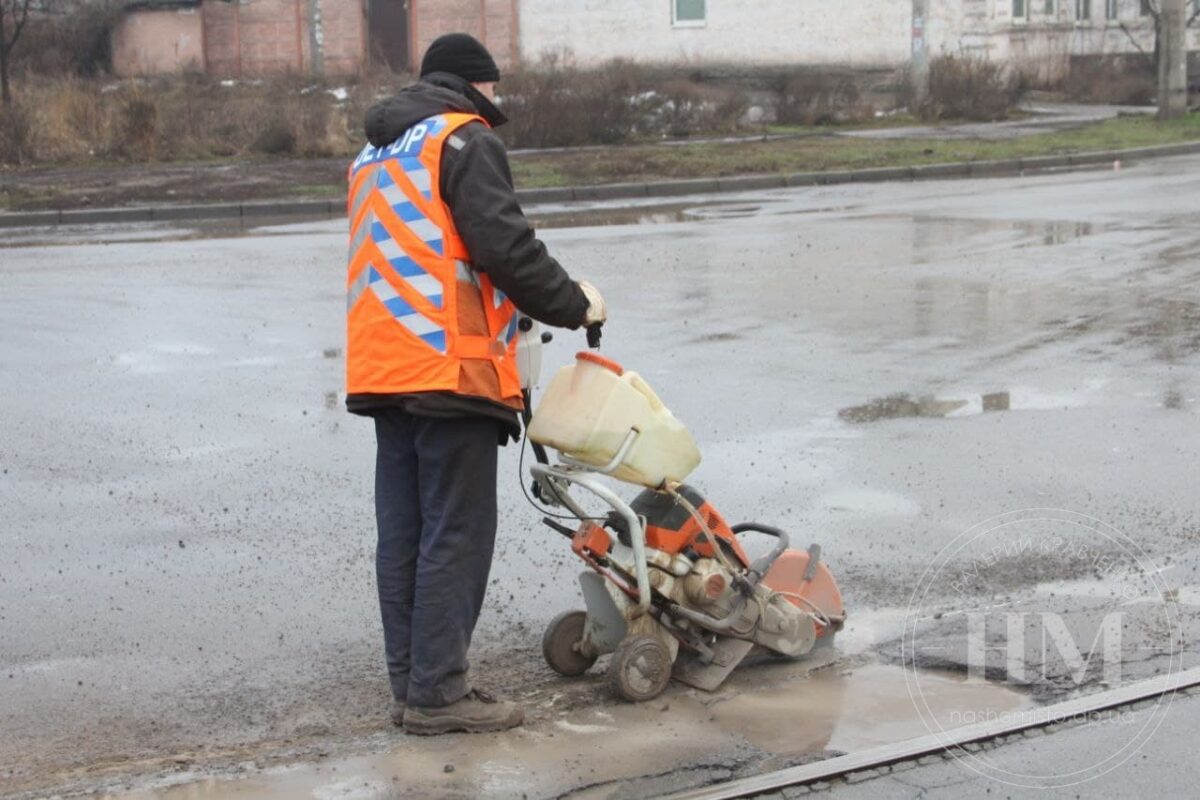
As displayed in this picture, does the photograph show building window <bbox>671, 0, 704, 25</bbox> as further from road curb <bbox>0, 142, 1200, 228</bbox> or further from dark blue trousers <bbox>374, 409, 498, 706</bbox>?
dark blue trousers <bbox>374, 409, 498, 706</bbox>

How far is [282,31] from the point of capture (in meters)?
49.5

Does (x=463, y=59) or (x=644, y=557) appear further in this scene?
(x=644, y=557)

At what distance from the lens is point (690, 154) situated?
25.2 meters

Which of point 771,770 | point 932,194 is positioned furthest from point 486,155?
point 932,194

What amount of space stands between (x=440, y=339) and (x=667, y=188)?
56.8 ft

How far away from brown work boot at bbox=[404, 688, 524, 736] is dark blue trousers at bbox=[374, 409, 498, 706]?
0.03 meters

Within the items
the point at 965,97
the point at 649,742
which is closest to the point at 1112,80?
the point at 965,97

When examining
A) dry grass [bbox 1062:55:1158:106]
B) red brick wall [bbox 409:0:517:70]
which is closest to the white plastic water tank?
dry grass [bbox 1062:55:1158:106]

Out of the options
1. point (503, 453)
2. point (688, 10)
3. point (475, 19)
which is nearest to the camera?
point (503, 453)

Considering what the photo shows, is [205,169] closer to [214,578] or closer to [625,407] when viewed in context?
[214,578]

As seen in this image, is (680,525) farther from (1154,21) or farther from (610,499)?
(1154,21)

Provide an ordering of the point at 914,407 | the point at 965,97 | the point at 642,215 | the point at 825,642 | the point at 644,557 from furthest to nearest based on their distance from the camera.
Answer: the point at 965,97 < the point at 642,215 < the point at 914,407 < the point at 825,642 < the point at 644,557

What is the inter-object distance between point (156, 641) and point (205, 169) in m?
19.5

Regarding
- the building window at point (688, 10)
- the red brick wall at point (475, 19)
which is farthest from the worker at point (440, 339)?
the red brick wall at point (475, 19)
